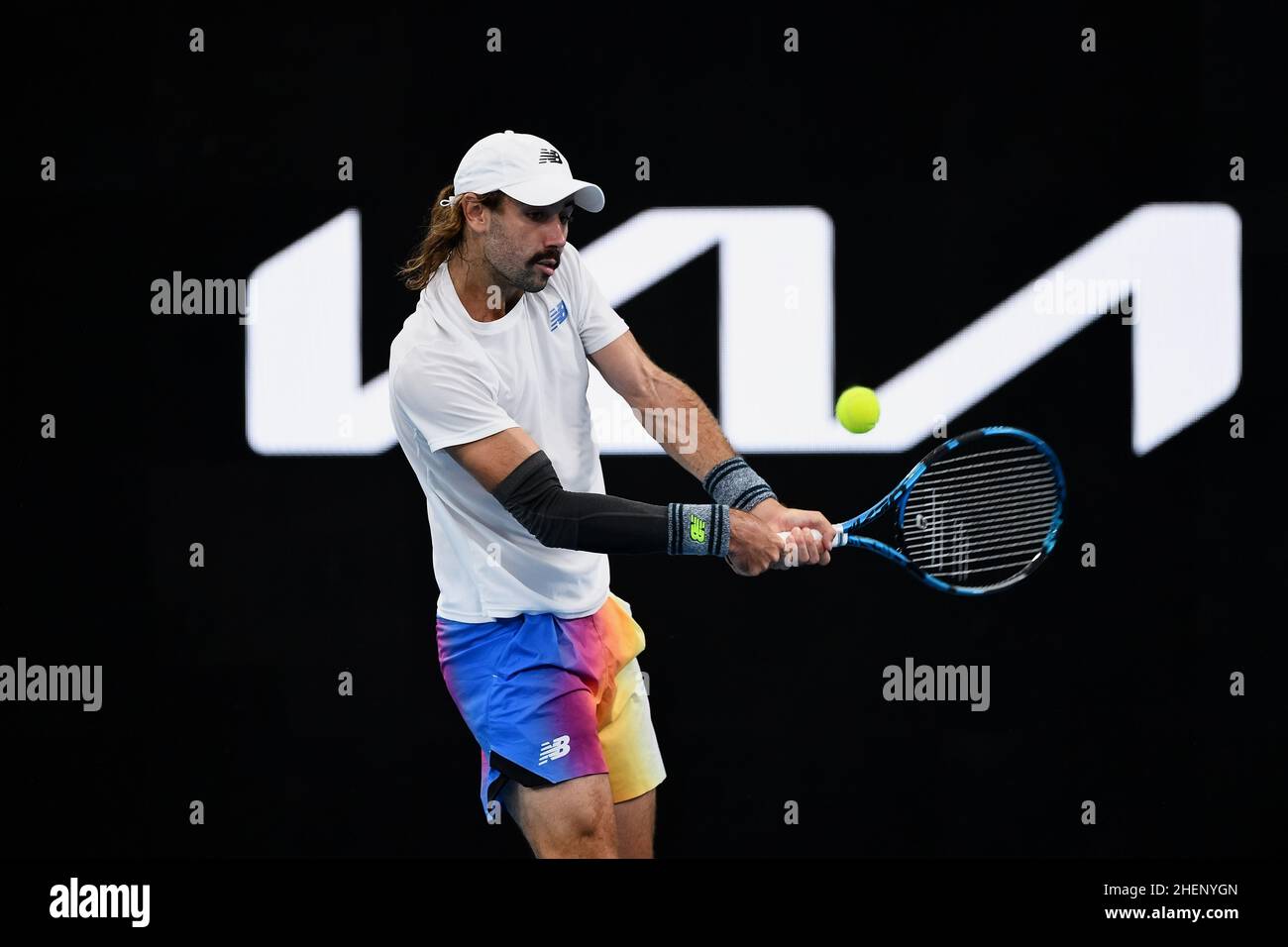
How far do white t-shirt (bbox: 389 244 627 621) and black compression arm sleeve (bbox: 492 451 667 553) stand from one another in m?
0.12

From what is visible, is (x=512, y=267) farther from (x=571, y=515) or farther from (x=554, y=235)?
(x=571, y=515)

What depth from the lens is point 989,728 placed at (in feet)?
15.4

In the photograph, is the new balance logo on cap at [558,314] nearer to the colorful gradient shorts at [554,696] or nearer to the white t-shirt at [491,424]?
the white t-shirt at [491,424]

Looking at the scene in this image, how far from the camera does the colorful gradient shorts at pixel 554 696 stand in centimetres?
359

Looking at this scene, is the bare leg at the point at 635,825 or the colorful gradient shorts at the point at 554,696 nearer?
the colorful gradient shorts at the point at 554,696

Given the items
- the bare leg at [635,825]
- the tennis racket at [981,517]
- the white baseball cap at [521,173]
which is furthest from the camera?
the tennis racket at [981,517]

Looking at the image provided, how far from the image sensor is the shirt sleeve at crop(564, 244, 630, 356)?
389cm

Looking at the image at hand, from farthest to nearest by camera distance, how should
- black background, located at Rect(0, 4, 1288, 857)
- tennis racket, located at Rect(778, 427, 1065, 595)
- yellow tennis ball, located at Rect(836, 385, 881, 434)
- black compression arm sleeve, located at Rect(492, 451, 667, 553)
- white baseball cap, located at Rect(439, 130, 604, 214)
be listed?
1. black background, located at Rect(0, 4, 1288, 857)
2. yellow tennis ball, located at Rect(836, 385, 881, 434)
3. tennis racket, located at Rect(778, 427, 1065, 595)
4. white baseball cap, located at Rect(439, 130, 604, 214)
5. black compression arm sleeve, located at Rect(492, 451, 667, 553)

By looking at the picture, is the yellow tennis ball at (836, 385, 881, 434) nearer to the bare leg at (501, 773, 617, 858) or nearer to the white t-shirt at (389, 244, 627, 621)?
the white t-shirt at (389, 244, 627, 621)

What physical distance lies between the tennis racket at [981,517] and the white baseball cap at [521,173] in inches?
38.6

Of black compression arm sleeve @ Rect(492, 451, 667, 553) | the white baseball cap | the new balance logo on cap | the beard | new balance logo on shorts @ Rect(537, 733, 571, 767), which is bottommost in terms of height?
new balance logo on shorts @ Rect(537, 733, 571, 767)

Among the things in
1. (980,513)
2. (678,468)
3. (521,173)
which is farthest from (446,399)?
(980,513)

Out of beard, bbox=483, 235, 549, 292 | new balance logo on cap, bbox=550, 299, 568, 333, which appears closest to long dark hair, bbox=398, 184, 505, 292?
beard, bbox=483, 235, 549, 292

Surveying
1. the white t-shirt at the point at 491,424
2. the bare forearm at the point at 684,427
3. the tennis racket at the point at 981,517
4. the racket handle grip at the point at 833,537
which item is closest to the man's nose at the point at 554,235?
the white t-shirt at the point at 491,424
